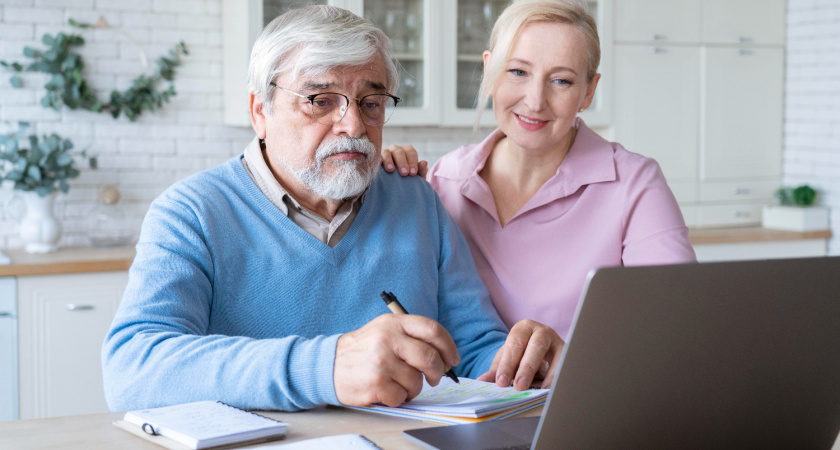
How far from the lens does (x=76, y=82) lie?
3.57m

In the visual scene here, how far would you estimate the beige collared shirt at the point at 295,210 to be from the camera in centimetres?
170

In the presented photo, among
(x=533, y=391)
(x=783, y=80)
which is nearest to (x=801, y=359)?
(x=533, y=391)

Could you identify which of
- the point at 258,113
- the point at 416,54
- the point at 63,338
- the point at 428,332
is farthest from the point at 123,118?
the point at 428,332

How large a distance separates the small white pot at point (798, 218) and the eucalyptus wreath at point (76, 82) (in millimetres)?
3152

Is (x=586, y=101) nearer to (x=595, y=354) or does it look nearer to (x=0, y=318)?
(x=595, y=354)

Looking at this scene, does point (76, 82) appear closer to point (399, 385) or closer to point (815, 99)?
point (399, 385)

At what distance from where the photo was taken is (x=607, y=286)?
2.72 ft

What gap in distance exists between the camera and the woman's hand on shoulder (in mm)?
1959

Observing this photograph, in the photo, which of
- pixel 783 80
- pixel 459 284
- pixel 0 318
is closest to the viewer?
pixel 459 284

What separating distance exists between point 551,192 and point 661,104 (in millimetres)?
2508

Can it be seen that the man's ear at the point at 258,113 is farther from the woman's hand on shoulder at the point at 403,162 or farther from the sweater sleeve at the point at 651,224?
the sweater sleeve at the point at 651,224

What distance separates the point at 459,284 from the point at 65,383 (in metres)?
2.04

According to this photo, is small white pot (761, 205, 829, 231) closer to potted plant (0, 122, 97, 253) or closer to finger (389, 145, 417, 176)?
finger (389, 145, 417, 176)

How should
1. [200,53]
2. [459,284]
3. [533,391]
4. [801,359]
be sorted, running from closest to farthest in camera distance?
1. [801,359]
2. [533,391]
3. [459,284]
4. [200,53]
